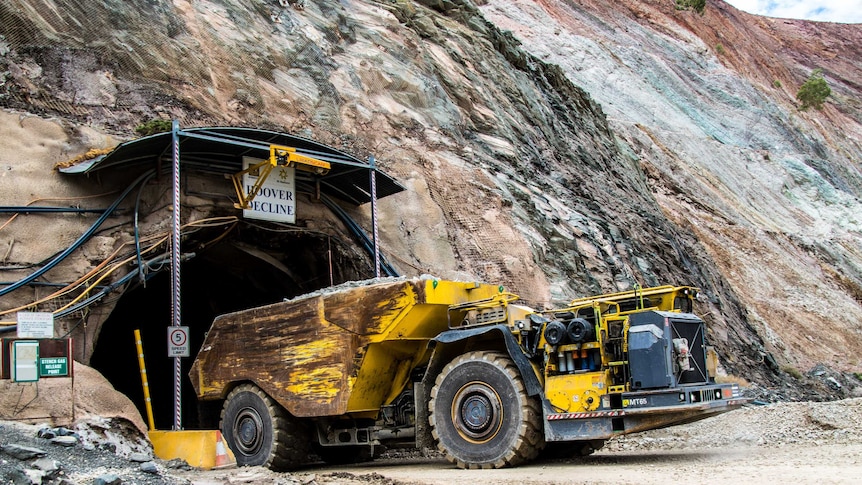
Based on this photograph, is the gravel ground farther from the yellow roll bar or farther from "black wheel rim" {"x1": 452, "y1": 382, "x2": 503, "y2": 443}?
the yellow roll bar

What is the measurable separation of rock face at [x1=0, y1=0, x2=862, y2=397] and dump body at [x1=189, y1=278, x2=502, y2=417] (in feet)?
10.5

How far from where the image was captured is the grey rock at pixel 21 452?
6.83 metres

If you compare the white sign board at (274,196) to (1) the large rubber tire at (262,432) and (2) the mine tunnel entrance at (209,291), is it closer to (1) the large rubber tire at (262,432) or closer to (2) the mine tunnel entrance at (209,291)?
(2) the mine tunnel entrance at (209,291)

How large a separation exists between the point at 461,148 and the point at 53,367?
37.8ft

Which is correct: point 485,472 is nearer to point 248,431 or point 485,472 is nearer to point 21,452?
point 248,431

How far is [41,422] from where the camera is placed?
31.3 feet

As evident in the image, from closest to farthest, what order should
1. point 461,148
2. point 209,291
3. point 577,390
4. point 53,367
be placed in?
point 577,390, point 53,367, point 209,291, point 461,148

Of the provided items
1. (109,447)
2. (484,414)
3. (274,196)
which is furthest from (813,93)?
(109,447)

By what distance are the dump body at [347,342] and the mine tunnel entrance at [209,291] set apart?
152 inches

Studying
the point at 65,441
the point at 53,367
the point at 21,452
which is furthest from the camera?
the point at 53,367

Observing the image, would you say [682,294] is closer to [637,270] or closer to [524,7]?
[637,270]

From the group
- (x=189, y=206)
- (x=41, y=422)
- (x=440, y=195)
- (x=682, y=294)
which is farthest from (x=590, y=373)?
(x=440, y=195)

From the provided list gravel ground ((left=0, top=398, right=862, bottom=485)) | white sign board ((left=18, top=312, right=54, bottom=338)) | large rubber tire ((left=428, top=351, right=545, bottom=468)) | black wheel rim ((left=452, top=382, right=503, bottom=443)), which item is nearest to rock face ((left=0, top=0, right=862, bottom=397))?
white sign board ((left=18, top=312, right=54, bottom=338))

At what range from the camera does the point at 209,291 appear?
56.5 feet
